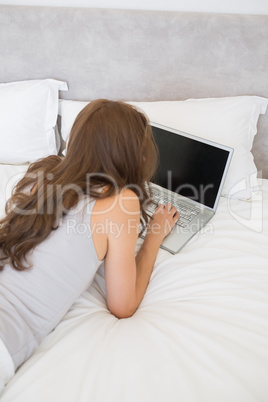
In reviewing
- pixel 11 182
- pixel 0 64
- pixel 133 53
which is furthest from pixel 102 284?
pixel 0 64

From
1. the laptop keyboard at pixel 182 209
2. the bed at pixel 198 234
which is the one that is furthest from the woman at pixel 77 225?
the laptop keyboard at pixel 182 209

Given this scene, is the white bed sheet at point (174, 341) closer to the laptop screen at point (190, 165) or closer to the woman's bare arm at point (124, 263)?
the woman's bare arm at point (124, 263)

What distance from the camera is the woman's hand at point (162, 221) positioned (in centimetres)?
103

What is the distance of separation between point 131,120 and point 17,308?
1.69ft

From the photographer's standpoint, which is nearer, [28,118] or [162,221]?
[162,221]

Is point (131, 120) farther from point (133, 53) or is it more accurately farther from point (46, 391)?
point (133, 53)

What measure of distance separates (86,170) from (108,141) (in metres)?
0.09

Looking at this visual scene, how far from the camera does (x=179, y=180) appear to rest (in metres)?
1.18

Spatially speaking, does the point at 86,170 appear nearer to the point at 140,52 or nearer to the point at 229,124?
the point at 229,124

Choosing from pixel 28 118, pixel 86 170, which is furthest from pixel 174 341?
pixel 28 118

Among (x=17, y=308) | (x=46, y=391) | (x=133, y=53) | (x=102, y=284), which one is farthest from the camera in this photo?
(x=133, y=53)

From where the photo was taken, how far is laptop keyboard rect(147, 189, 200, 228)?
3.68 ft

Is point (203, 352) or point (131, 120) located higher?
point (131, 120)

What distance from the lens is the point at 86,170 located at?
77cm
